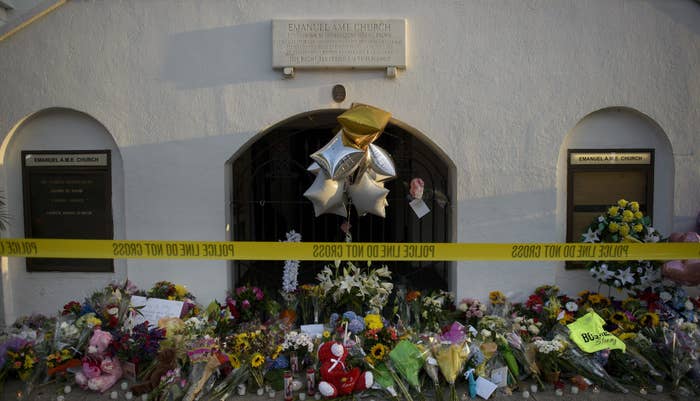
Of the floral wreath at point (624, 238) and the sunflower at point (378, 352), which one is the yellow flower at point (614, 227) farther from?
the sunflower at point (378, 352)

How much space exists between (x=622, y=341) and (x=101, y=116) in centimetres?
570

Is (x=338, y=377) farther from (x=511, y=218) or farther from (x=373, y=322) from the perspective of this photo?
(x=511, y=218)

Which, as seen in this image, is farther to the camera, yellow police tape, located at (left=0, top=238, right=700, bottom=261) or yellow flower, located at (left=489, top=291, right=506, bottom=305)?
yellow flower, located at (left=489, top=291, right=506, bottom=305)

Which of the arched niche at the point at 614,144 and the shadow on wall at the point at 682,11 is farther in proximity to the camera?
the arched niche at the point at 614,144

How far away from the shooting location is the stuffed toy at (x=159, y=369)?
370 cm

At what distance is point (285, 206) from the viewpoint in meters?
8.54

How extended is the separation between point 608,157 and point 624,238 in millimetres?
1005

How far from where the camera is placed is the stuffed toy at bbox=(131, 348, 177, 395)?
370cm

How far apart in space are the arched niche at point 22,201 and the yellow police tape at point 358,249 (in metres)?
0.98

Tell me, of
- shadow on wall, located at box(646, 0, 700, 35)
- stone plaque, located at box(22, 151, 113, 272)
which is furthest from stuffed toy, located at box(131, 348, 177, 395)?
shadow on wall, located at box(646, 0, 700, 35)

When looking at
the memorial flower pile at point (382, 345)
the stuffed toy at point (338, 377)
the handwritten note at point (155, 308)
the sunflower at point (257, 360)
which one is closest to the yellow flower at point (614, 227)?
the memorial flower pile at point (382, 345)

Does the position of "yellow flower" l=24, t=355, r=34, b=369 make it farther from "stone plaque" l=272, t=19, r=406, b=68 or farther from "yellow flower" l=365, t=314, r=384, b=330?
"stone plaque" l=272, t=19, r=406, b=68

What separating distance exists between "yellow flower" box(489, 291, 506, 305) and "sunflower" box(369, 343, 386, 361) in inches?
63.7

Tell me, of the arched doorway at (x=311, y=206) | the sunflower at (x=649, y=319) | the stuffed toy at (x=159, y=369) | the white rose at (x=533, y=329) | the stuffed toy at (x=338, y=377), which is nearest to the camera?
the stuffed toy at (x=338, y=377)
